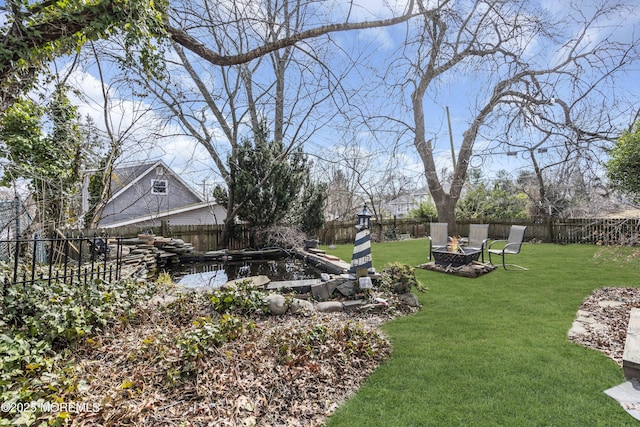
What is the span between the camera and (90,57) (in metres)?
5.66

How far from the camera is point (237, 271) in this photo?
778 centimetres

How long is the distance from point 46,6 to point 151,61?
3.33 ft

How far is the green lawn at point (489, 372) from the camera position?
2.09 metres

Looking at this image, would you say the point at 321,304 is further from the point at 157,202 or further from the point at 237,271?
the point at 157,202

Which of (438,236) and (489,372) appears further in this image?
(438,236)

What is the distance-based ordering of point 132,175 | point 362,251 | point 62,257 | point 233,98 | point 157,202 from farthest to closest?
point 157,202 < point 233,98 < point 132,175 < point 62,257 < point 362,251

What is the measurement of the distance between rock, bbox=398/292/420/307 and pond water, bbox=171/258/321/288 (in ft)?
8.64

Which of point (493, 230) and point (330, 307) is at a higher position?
point (493, 230)

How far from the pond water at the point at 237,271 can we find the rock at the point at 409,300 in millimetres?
2634

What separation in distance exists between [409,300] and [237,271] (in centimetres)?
473

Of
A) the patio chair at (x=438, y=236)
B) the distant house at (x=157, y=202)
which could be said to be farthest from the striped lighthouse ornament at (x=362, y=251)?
the distant house at (x=157, y=202)

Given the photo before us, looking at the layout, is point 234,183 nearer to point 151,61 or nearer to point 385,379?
point 151,61

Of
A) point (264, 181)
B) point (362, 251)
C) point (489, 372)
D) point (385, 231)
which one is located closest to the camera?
point (489, 372)

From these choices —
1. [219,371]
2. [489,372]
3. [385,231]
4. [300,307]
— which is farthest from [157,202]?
[489,372]
